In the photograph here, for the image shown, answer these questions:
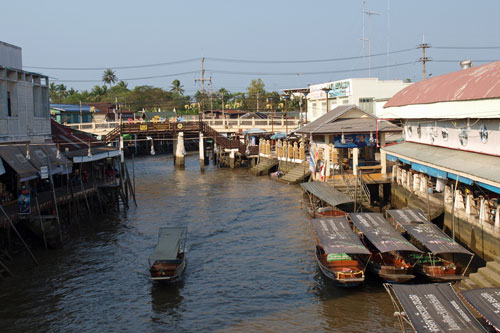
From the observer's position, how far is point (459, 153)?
87.6 ft

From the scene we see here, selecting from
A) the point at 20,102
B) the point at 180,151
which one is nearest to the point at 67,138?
the point at 20,102

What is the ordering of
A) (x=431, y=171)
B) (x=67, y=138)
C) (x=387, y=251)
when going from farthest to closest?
(x=67, y=138) → (x=431, y=171) → (x=387, y=251)

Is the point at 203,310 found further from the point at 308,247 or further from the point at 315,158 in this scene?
the point at 315,158

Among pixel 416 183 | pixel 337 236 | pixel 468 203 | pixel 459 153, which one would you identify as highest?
pixel 459 153

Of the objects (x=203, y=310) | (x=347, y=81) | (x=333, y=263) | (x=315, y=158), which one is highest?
(x=347, y=81)

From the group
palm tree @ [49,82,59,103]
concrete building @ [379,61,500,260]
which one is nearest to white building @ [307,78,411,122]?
concrete building @ [379,61,500,260]

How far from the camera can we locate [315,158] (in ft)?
134

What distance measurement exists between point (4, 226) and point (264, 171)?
1405 inches

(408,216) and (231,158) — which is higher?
(231,158)

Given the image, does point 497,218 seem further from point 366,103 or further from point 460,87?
point 366,103

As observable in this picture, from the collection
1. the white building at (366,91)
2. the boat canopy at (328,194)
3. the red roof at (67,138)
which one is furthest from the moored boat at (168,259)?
the white building at (366,91)

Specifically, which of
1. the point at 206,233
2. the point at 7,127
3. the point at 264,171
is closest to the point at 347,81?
the point at 264,171

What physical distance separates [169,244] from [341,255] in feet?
25.8

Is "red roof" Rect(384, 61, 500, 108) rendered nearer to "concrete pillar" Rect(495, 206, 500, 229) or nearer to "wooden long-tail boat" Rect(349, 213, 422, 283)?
"concrete pillar" Rect(495, 206, 500, 229)
